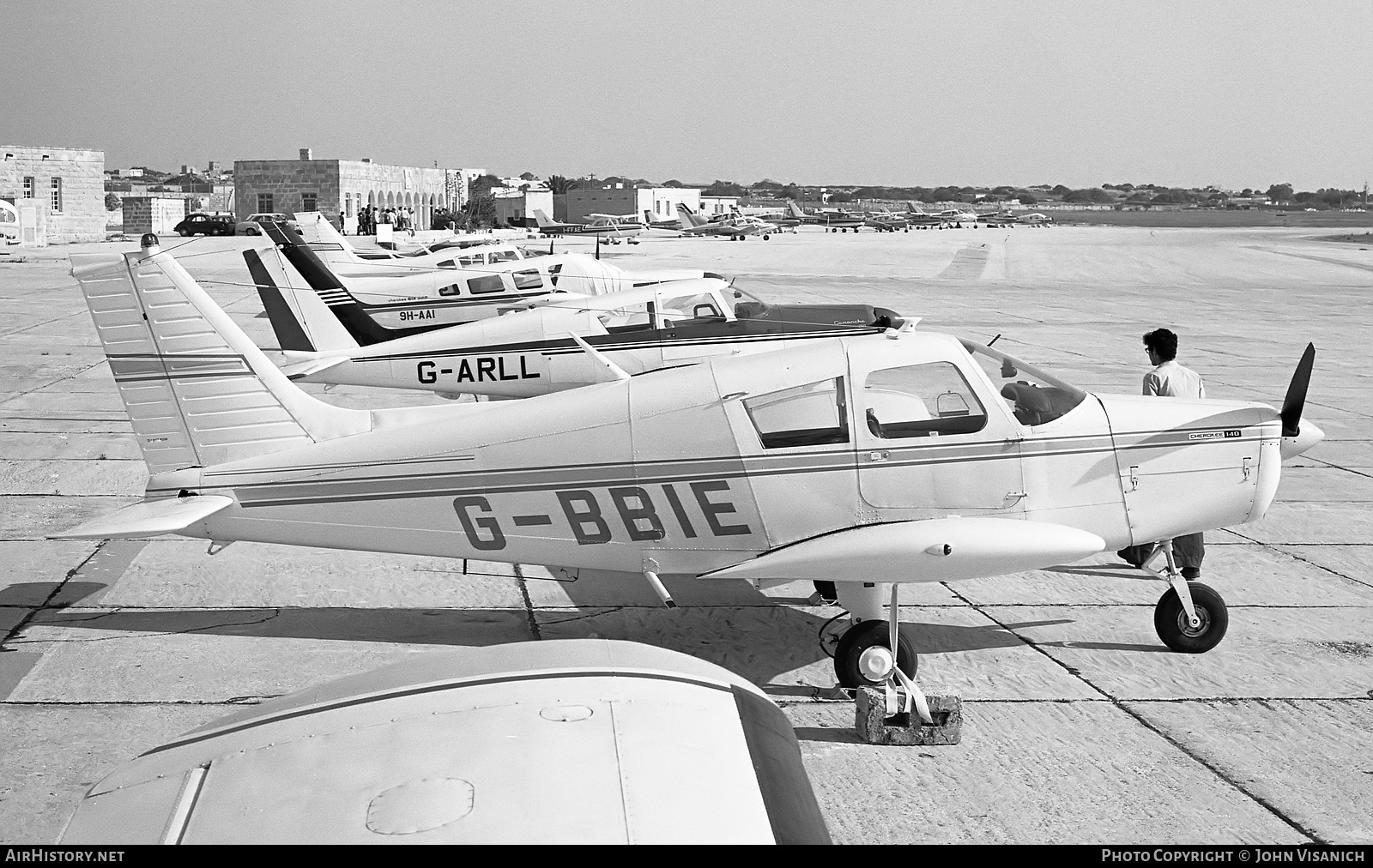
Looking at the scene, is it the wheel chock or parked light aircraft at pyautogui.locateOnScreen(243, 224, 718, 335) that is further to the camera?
parked light aircraft at pyautogui.locateOnScreen(243, 224, 718, 335)

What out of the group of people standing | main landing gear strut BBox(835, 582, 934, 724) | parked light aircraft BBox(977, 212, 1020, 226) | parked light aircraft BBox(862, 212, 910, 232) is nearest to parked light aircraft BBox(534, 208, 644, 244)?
the group of people standing

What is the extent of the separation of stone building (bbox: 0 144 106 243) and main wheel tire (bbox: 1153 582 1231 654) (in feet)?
259

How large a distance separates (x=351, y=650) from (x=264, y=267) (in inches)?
445

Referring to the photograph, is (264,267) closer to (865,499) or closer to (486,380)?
(486,380)

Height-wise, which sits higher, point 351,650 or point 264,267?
point 264,267

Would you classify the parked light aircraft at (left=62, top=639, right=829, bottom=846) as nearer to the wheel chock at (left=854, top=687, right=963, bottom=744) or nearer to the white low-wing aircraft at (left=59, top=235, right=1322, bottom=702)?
the wheel chock at (left=854, top=687, right=963, bottom=744)

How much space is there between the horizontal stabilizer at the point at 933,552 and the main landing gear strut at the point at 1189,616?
1.12 m

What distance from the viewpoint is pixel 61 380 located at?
1903 centimetres

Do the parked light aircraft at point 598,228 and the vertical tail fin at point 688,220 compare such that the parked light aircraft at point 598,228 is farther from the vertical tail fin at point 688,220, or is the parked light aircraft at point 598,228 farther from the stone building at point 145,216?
the stone building at point 145,216

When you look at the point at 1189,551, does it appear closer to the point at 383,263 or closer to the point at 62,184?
the point at 383,263

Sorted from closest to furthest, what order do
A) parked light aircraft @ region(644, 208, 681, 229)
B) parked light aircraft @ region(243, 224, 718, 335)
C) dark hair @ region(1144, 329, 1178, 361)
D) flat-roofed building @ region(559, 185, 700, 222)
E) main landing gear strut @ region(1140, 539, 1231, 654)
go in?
1. main landing gear strut @ region(1140, 539, 1231, 654)
2. dark hair @ region(1144, 329, 1178, 361)
3. parked light aircraft @ region(243, 224, 718, 335)
4. parked light aircraft @ region(644, 208, 681, 229)
5. flat-roofed building @ region(559, 185, 700, 222)

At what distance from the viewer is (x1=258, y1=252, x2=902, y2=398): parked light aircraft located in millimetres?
14320

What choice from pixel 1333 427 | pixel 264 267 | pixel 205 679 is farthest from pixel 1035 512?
pixel 264 267

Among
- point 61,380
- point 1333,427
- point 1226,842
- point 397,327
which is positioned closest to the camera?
point 1226,842
